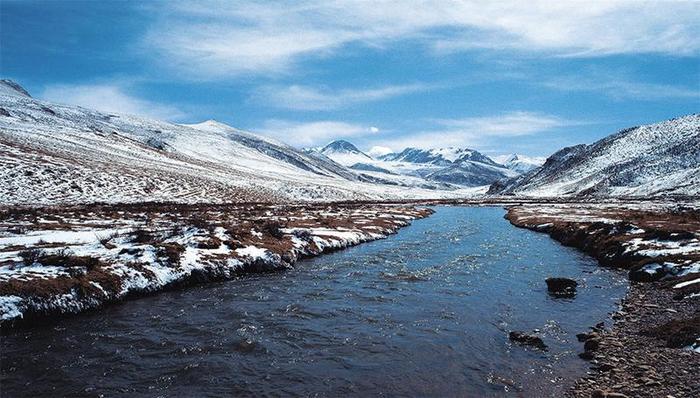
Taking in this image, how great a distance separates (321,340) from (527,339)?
730 cm

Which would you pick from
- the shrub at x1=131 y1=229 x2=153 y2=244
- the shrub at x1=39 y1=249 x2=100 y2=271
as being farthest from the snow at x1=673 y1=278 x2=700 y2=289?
the shrub at x1=131 y1=229 x2=153 y2=244

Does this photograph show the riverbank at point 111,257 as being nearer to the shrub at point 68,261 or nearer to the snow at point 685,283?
the shrub at point 68,261

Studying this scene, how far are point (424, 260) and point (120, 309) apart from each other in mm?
20746

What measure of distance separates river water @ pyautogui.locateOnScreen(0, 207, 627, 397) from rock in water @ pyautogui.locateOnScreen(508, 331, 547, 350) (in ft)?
1.15

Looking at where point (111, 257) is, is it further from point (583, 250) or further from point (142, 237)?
point (583, 250)

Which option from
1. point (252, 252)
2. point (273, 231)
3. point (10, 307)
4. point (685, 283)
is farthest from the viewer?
point (273, 231)

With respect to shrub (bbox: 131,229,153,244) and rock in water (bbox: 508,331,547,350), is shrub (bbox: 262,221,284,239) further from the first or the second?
rock in water (bbox: 508,331,547,350)

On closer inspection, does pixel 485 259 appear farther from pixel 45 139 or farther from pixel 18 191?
pixel 45 139

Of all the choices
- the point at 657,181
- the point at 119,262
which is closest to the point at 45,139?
the point at 119,262

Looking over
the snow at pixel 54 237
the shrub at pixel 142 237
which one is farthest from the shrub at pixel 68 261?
the snow at pixel 54 237

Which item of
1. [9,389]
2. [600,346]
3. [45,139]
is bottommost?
[9,389]

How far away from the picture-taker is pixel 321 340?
53.0 ft

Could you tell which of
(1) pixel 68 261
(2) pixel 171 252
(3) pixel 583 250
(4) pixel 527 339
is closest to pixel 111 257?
(1) pixel 68 261

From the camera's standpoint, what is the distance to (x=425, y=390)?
40.4ft
